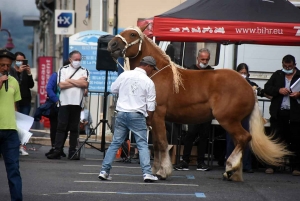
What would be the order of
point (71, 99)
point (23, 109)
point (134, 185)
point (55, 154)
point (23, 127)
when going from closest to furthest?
point (23, 127) < point (134, 185) < point (71, 99) < point (55, 154) < point (23, 109)

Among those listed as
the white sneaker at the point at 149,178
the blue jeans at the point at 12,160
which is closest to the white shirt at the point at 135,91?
the white sneaker at the point at 149,178

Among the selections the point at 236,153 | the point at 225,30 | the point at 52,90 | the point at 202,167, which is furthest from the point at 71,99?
the point at 236,153

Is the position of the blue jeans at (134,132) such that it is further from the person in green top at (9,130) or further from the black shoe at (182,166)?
the person in green top at (9,130)

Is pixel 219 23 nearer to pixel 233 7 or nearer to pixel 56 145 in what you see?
pixel 233 7

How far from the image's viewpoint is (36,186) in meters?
12.2

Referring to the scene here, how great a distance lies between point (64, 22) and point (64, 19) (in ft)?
0.40

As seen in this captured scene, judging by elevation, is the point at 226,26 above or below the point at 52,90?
above

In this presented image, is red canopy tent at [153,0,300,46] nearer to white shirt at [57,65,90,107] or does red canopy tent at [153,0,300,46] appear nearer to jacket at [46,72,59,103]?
white shirt at [57,65,90,107]

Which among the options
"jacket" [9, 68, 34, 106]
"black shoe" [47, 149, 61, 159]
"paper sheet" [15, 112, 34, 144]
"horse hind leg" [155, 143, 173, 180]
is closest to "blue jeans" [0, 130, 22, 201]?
"paper sheet" [15, 112, 34, 144]

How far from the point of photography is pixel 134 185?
41.2ft

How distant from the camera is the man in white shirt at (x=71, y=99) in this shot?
16.7 metres

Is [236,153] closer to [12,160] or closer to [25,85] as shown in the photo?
[12,160]

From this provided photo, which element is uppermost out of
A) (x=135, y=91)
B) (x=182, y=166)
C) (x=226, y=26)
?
(x=226, y=26)

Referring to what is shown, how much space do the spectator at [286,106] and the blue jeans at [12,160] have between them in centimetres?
643
